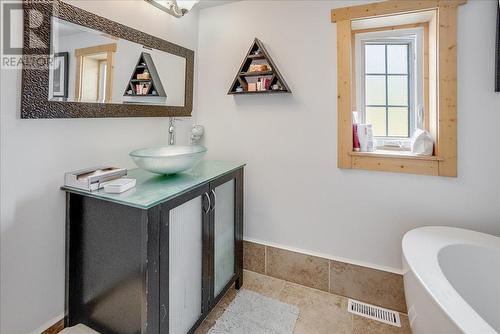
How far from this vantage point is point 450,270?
4.48ft

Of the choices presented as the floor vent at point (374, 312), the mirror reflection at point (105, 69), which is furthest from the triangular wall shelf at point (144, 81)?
the floor vent at point (374, 312)

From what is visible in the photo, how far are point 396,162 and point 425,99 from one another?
547 mm

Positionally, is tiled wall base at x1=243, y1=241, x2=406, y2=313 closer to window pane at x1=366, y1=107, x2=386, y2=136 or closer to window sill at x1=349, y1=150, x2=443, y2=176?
window sill at x1=349, y1=150, x2=443, y2=176

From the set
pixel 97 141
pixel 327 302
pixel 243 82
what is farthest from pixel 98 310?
pixel 243 82

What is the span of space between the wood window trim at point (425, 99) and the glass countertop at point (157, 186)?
0.87 m

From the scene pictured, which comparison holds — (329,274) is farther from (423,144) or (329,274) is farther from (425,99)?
(425,99)

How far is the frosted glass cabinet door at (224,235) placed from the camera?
171 cm

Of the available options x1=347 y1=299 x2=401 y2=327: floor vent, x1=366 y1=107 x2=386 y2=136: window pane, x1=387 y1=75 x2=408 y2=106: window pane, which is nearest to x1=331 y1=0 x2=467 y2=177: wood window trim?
x1=387 y1=75 x2=408 y2=106: window pane

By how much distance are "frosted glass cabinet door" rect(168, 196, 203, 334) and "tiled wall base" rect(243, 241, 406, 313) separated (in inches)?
30.3

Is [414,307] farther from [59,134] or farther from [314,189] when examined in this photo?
[59,134]

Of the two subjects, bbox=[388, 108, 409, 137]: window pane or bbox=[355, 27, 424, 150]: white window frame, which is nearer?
bbox=[355, 27, 424, 150]: white window frame

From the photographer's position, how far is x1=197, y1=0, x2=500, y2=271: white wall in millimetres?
1563

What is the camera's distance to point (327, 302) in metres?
1.88

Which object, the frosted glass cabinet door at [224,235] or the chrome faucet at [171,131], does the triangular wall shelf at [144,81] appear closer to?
the chrome faucet at [171,131]
